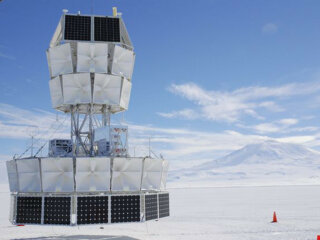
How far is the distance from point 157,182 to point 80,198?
6944 millimetres

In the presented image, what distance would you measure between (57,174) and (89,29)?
13.6 m

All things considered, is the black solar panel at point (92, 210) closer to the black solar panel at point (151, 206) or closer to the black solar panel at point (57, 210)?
the black solar panel at point (57, 210)

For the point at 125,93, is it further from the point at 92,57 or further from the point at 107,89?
the point at 92,57

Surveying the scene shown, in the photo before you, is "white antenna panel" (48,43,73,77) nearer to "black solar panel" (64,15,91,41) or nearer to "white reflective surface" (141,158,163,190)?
"black solar panel" (64,15,91,41)

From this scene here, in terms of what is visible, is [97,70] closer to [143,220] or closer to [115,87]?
[115,87]

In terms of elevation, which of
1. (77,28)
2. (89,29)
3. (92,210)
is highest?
(77,28)

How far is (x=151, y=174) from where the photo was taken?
32031 mm

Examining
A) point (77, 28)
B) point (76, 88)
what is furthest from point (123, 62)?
point (77, 28)

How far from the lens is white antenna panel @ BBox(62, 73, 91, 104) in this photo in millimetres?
33219

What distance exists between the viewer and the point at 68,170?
2991cm

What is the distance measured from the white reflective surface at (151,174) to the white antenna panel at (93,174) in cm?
330

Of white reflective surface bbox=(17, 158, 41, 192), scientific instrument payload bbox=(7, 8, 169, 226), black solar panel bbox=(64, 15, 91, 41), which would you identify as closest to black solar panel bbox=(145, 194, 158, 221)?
scientific instrument payload bbox=(7, 8, 169, 226)

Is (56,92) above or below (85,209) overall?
above

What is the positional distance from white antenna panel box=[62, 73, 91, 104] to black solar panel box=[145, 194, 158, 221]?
10.2 m
